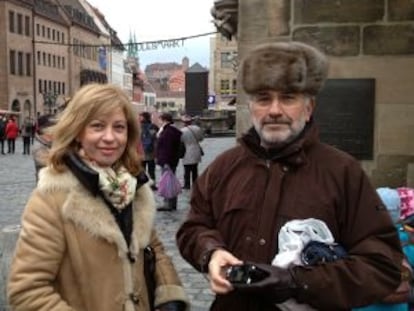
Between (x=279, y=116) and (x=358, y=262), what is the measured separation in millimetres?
531

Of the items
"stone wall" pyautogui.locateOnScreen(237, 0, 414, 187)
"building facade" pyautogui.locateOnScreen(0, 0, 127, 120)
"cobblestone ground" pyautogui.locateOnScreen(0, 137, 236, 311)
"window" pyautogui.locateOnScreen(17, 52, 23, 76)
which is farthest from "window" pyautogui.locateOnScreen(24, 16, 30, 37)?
"stone wall" pyautogui.locateOnScreen(237, 0, 414, 187)

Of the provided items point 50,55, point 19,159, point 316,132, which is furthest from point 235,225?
point 50,55

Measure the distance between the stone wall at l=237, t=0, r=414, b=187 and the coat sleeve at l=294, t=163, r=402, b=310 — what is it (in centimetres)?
Result: 271

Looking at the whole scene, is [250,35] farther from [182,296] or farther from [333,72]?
[182,296]

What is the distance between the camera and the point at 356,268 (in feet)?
6.85

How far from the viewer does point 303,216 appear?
2203 millimetres

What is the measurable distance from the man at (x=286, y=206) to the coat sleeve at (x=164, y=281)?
10.8 inches

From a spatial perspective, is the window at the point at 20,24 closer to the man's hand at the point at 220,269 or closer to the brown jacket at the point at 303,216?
the brown jacket at the point at 303,216

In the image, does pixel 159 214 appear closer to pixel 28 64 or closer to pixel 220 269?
pixel 220 269

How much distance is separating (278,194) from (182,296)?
68cm

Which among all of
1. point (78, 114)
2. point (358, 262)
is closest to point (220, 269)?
point (358, 262)

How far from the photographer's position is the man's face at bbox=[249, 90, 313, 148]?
2.29 m

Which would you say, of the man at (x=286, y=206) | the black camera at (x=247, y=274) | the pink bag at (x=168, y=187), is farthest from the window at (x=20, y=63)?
the black camera at (x=247, y=274)

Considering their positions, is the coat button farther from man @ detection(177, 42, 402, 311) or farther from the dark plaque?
the dark plaque
